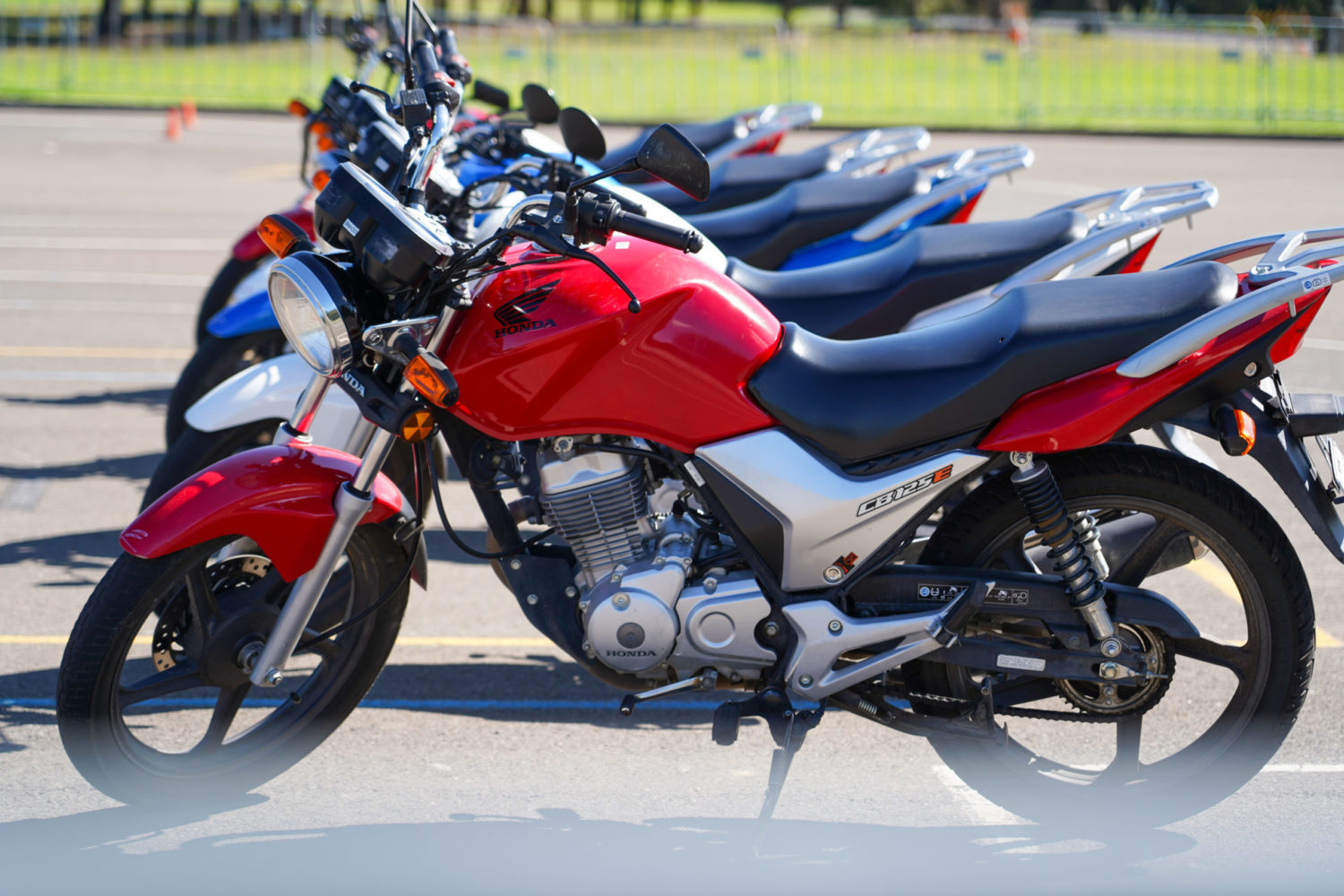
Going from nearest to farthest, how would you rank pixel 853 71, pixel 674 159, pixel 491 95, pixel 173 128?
pixel 674 159 → pixel 491 95 → pixel 173 128 → pixel 853 71

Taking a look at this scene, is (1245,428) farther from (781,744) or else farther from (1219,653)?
(781,744)

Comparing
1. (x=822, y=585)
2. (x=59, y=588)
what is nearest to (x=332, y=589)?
(x=822, y=585)

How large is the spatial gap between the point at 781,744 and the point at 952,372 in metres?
0.93

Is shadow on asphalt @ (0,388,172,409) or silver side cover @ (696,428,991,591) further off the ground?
silver side cover @ (696,428,991,591)

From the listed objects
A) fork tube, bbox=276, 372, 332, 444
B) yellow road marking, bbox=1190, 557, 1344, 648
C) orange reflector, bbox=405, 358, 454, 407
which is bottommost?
yellow road marking, bbox=1190, 557, 1344, 648

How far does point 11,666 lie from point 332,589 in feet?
4.04

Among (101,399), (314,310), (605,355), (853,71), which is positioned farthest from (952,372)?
(853,71)

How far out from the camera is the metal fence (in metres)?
19.8

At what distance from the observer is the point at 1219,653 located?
A: 131 inches

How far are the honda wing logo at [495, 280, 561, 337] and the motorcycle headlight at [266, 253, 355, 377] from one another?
13.0 inches

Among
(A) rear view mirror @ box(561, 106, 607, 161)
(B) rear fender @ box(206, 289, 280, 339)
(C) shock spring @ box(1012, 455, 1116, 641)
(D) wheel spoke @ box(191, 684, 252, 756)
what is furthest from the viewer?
(B) rear fender @ box(206, 289, 280, 339)

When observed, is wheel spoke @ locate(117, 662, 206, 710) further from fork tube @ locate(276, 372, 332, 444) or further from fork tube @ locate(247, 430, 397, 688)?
fork tube @ locate(276, 372, 332, 444)

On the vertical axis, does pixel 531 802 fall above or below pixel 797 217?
below

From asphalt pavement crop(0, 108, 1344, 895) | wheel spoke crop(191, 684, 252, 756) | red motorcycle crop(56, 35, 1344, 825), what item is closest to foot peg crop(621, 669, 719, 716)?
red motorcycle crop(56, 35, 1344, 825)
